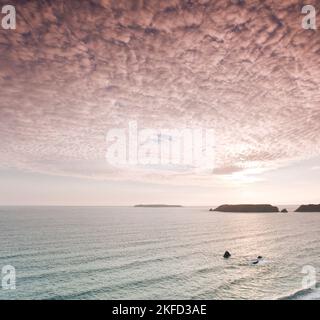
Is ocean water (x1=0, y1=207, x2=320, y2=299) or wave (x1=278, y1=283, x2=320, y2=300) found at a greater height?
wave (x1=278, y1=283, x2=320, y2=300)

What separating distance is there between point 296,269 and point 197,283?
17.9m

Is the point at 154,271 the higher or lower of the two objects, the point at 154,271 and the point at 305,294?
the lower

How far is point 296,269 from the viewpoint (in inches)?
1743

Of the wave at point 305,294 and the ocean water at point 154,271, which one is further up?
the wave at point 305,294

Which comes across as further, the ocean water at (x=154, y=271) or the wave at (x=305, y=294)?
the ocean water at (x=154, y=271)

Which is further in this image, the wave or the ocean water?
the ocean water

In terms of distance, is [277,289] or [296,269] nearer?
[277,289]

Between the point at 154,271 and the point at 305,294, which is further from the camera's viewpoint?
the point at 154,271

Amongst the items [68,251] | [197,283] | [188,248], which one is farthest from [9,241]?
[197,283]
